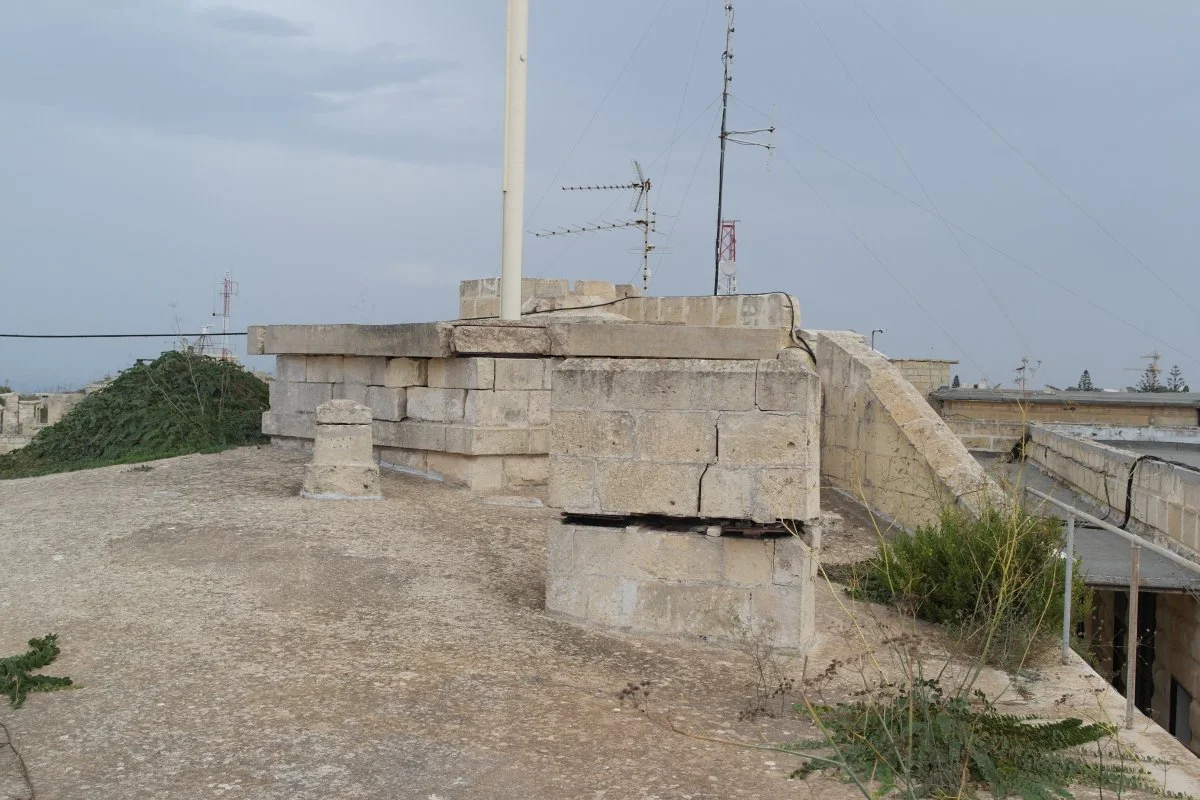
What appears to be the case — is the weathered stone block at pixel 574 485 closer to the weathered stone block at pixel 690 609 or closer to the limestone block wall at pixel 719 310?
the weathered stone block at pixel 690 609

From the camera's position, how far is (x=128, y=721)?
425 cm

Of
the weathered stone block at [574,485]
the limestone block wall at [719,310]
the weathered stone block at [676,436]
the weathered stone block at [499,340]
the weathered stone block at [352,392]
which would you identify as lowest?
the weathered stone block at [574,485]

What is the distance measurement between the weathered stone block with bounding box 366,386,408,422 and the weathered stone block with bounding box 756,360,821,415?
16.5 ft

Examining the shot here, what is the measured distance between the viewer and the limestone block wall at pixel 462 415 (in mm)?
9211

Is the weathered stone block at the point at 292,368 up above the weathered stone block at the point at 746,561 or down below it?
above

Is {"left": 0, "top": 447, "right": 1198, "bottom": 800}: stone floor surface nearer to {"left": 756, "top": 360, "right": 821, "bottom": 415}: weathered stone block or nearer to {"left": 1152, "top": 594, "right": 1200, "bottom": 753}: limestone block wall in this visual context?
{"left": 756, "top": 360, "right": 821, "bottom": 415}: weathered stone block

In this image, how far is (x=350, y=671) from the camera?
4.89 meters

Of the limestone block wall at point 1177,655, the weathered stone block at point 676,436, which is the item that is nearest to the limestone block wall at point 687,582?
the weathered stone block at point 676,436

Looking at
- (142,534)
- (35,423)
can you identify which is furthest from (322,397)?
(35,423)

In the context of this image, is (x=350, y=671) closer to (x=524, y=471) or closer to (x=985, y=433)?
(x=524, y=471)

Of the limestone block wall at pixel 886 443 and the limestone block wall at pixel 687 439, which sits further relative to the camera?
the limestone block wall at pixel 886 443

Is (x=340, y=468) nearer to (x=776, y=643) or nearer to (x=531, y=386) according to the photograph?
(x=531, y=386)

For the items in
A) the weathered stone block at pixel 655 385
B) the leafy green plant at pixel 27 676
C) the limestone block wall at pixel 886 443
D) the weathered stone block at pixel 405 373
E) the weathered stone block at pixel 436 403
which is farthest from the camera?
the weathered stone block at pixel 405 373

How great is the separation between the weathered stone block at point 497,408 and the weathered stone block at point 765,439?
Answer: 3.87 m
